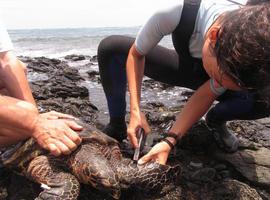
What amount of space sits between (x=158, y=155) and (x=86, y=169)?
639 millimetres

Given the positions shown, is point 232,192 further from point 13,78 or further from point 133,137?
point 13,78

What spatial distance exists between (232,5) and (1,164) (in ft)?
8.45

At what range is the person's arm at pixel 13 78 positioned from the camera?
3.88 meters

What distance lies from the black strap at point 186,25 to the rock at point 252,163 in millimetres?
1254

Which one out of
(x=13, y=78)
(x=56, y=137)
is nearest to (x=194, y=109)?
(x=56, y=137)

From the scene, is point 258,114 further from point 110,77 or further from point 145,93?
point 145,93

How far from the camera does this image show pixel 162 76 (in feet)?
14.4

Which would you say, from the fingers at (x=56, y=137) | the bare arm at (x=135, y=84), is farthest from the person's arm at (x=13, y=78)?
the bare arm at (x=135, y=84)

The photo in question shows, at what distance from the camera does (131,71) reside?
379 cm

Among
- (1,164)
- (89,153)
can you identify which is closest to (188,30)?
(89,153)

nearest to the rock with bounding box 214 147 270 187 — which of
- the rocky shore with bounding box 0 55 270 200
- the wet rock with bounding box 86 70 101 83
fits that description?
the rocky shore with bounding box 0 55 270 200

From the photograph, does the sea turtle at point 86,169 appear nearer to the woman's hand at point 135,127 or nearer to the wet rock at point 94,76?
the woman's hand at point 135,127

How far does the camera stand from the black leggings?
404cm

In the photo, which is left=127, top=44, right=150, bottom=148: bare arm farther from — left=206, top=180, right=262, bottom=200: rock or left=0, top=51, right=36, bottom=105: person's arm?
left=0, top=51, right=36, bottom=105: person's arm
